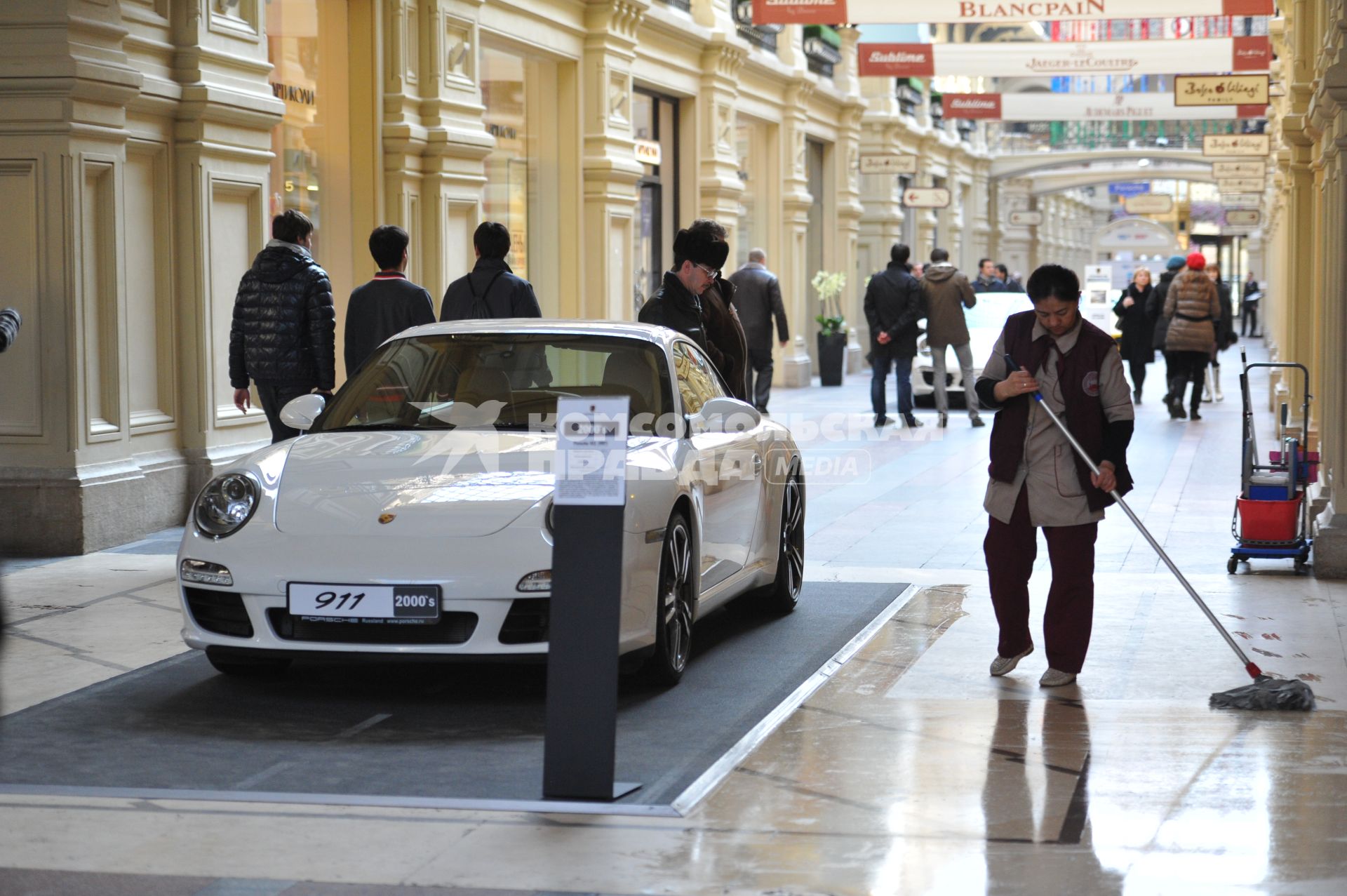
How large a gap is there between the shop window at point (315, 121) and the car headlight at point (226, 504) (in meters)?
7.13

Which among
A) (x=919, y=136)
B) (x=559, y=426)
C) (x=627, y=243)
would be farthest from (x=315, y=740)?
(x=919, y=136)

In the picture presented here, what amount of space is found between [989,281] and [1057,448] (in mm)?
22122

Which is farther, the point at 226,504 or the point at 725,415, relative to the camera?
the point at 725,415

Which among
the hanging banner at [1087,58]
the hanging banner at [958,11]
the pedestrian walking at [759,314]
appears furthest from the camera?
the hanging banner at [1087,58]

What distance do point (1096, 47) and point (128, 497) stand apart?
17.8 meters

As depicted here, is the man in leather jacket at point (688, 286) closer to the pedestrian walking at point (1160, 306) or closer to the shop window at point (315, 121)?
the shop window at point (315, 121)

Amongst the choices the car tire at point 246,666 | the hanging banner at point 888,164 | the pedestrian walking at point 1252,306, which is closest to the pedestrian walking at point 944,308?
the hanging banner at point 888,164

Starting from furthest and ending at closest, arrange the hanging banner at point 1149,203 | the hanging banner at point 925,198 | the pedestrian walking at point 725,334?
1. the hanging banner at point 1149,203
2. the hanging banner at point 925,198
3. the pedestrian walking at point 725,334

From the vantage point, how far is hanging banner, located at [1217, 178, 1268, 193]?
115ft

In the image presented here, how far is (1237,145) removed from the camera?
32562 millimetres

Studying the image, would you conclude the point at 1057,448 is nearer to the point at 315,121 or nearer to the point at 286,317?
the point at 286,317

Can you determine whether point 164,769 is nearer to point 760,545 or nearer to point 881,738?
point 881,738

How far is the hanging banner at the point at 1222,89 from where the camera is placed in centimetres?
2325

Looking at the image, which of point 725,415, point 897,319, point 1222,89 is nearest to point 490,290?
point 725,415
